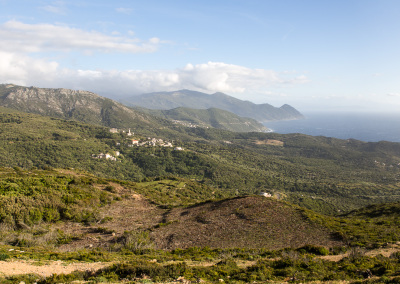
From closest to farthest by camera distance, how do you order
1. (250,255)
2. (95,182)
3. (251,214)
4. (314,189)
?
1. (250,255)
2. (251,214)
3. (95,182)
4. (314,189)

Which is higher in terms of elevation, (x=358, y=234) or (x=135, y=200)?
(x=358, y=234)

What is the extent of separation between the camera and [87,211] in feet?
87.0

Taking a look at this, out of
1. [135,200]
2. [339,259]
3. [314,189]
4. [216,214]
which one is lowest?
[314,189]

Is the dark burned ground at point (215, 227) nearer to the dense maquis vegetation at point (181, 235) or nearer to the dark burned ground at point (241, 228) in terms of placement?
the dark burned ground at point (241, 228)

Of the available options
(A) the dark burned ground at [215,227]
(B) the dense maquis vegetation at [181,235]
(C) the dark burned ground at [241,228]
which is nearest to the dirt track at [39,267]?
(B) the dense maquis vegetation at [181,235]

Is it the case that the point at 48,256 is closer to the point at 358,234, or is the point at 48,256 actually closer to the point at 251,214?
the point at 251,214

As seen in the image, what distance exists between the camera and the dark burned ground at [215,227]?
19.8 meters

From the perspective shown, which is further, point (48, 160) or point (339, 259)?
point (48, 160)

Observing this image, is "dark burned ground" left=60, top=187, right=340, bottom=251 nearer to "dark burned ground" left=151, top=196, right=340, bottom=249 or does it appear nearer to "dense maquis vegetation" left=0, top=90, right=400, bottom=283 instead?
"dark burned ground" left=151, top=196, right=340, bottom=249

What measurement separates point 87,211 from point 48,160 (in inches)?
3950

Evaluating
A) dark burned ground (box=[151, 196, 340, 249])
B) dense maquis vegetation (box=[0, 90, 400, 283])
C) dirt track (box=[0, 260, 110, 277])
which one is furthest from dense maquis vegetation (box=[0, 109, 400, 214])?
dirt track (box=[0, 260, 110, 277])

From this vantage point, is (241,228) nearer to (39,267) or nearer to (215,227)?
(215,227)

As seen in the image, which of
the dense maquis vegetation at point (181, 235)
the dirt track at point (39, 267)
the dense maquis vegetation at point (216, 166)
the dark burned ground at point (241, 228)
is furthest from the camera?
the dense maquis vegetation at point (216, 166)

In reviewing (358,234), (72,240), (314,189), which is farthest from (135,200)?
(314,189)
